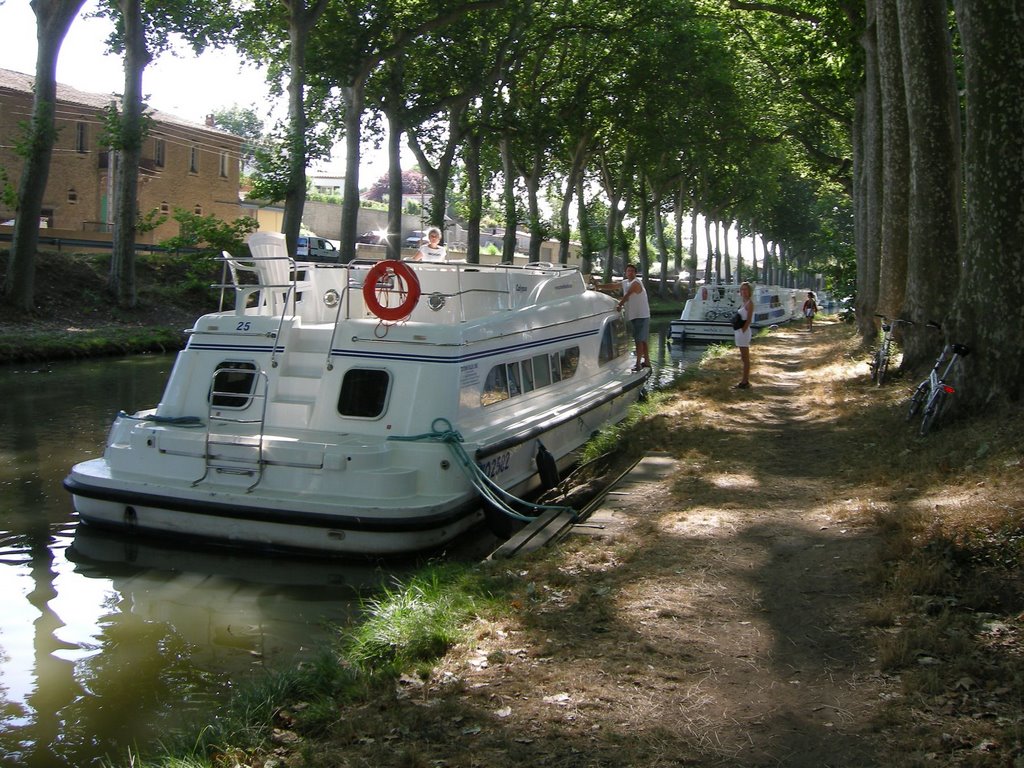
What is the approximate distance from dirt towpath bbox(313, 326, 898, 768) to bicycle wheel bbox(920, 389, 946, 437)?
1.35m

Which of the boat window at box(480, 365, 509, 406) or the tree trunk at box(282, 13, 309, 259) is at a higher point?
the tree trunk at box(282, 13, 309, 259)

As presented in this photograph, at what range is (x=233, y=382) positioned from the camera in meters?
10.8

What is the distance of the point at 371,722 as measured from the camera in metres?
4.96

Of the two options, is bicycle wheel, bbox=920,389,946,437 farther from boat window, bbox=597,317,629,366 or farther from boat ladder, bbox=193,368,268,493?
boat ladder, bbox=193,368,268,493

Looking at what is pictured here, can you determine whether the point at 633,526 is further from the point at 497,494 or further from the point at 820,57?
the point at 820,57

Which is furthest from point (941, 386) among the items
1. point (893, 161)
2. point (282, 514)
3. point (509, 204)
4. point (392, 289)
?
point (509, 204)

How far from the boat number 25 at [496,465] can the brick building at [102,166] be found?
1423 inches

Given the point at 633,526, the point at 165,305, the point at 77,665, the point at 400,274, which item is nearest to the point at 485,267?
the point at 400,274

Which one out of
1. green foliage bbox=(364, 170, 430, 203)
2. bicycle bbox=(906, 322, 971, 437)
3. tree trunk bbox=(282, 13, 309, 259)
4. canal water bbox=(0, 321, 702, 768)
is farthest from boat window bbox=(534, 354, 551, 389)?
green foliage bbox=(364, 170, 430, 203)

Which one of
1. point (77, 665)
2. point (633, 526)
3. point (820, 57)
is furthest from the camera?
point (820, 57)

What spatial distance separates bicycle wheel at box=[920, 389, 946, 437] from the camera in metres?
10.1

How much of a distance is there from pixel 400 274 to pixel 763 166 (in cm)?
5581

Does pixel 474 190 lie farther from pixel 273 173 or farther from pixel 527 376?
pixel 527 376

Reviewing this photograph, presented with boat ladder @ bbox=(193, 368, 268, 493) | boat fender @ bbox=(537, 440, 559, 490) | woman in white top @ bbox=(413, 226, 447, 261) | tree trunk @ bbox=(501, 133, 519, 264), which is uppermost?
tree trunk @ bbox=(501, 133, 519, 264)
